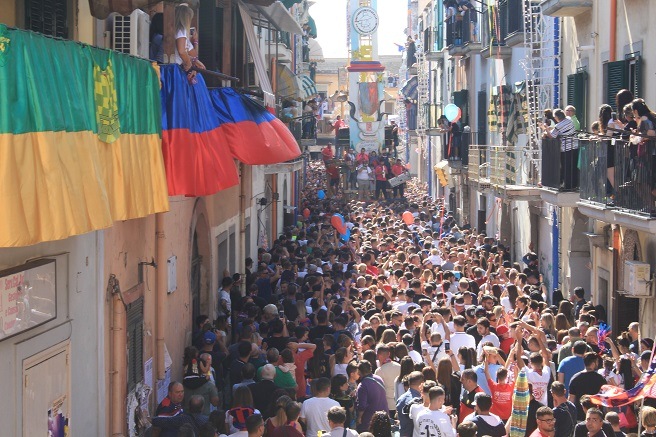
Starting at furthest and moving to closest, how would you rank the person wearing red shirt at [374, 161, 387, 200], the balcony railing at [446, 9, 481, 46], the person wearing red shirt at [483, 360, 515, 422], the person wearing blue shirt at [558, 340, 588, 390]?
the person wearing red shirt at [374, 161, 387, 200] → the balcony railing at [446, 9, 481, 46] → the person wearing blue shirt at [558, 340, 588, 390] → the person wearing red shirt at [483, 360, 515, 422]

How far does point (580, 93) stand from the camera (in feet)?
63.9

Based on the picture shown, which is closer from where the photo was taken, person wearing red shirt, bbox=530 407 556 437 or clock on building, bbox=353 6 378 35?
person wearing red shirt, bbox=530 407 556 437

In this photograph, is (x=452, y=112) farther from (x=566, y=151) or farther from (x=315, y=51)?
(x=315, y=51)

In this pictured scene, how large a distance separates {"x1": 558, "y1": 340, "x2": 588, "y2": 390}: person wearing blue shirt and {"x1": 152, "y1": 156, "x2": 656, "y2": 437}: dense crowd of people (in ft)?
0.05

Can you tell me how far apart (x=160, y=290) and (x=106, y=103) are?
360cm

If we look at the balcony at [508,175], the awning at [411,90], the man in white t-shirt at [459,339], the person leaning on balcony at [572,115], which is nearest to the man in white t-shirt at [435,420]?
the man in white t-shirt at [459,339]

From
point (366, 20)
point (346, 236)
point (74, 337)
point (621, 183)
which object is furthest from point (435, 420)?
point (366, 20)

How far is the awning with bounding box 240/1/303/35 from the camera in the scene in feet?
62.1

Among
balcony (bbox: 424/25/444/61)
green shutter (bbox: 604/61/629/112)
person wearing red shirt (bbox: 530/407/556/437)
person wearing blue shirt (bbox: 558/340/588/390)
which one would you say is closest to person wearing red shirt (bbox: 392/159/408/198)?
balcony (bbox: 424/25/444/61)

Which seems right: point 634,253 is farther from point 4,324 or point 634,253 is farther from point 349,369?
point 4,324

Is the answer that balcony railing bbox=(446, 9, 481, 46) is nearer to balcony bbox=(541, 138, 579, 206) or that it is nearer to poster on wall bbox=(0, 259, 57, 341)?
balcony bbox=(541, 138, 579, 206)

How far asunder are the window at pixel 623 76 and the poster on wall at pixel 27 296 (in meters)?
9.91

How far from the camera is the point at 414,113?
203 feet

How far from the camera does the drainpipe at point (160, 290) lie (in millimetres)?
12164
